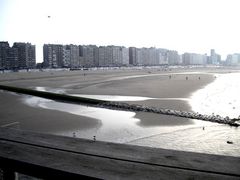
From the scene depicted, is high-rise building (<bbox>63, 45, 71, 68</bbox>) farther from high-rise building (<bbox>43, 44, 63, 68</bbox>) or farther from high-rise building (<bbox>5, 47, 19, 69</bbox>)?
high-rise building (<bbox>5, 47, 19, 69</bbox>)

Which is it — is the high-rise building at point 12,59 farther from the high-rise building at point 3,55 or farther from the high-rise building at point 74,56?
the high-rise building at point 74,56

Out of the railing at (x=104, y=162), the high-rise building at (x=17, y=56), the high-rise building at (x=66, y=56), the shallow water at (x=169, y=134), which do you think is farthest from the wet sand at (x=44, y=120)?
the high-rise building at (x=66, y=56)

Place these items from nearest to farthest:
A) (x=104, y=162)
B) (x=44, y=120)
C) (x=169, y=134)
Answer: (x=104, y=162)
(x=169, y=134)
(x=44, y=120)

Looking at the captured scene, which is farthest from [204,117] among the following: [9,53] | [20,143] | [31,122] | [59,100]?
[9,53]

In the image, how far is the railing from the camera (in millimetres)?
1887

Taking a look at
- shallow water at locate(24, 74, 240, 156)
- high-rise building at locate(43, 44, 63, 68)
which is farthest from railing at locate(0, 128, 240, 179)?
high-rise building at locate(43, 44, 63, 68)

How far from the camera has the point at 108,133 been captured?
597 inches

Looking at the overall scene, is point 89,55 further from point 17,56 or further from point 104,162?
point 104,162

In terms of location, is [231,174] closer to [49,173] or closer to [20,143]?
[49,173]

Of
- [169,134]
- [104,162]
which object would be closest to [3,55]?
[169,134]

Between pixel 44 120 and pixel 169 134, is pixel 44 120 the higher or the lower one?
the higher one

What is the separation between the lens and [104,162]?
2.10 meters

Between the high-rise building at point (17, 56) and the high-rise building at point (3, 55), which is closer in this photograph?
the high-rise building at point (3, 55)

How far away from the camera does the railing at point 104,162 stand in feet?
6.19
